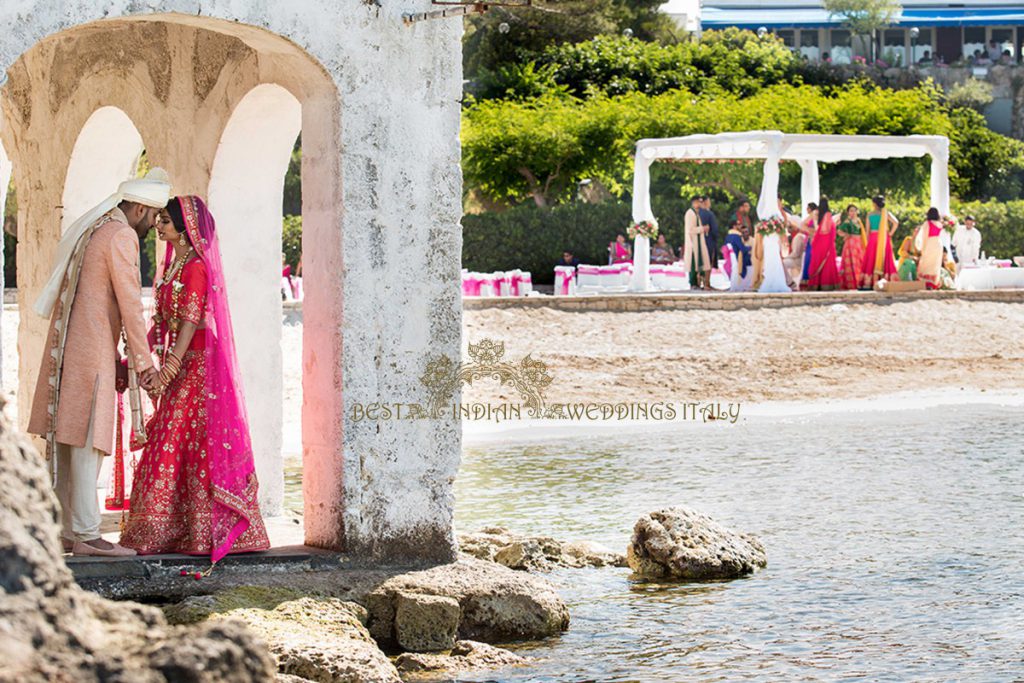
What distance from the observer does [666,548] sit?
895cm

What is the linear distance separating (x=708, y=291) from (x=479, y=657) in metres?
18.1

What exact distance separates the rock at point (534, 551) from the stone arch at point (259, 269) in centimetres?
114

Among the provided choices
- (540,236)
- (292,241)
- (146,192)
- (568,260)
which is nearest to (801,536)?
(146,192)

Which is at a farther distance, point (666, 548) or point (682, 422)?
point (682, 422)

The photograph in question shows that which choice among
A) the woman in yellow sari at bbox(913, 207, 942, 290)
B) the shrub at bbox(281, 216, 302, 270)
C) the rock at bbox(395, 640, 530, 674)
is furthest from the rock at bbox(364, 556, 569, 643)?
the shrub at bbox(281, 216, 302, 270)

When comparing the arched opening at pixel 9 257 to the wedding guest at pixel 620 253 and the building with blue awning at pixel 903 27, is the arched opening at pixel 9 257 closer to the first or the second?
the wedding guest at pixel 620 253

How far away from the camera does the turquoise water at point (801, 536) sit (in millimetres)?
7238

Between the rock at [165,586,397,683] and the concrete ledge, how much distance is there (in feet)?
A: 46.6

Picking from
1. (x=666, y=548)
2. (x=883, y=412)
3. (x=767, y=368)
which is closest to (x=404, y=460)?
(x=666, y=548)

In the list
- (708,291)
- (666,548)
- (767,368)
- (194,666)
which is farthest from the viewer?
(708,291)

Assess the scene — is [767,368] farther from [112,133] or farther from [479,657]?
[479,657]

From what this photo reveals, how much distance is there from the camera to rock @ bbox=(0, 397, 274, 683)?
9.33 ft

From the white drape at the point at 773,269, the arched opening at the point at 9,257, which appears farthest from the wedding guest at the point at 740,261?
the arched opening at the point at 9,257

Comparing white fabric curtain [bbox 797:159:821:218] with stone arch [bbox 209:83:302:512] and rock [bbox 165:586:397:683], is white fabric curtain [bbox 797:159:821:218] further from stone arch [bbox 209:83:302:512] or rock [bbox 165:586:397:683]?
rock [bbox 165:586:397:683]
